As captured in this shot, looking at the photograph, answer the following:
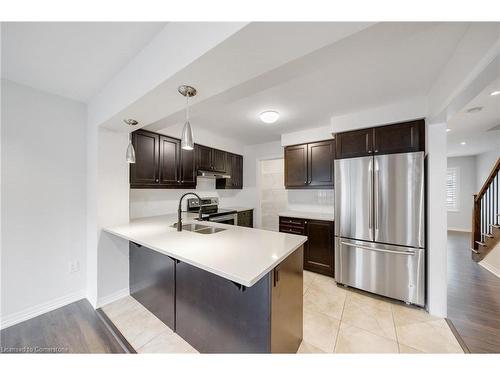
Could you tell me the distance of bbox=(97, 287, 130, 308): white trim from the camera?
6.80ft

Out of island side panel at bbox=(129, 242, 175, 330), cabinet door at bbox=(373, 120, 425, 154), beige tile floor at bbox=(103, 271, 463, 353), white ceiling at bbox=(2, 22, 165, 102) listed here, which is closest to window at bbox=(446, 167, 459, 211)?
cabinet door at bbox=(373, 120, 425, 154)

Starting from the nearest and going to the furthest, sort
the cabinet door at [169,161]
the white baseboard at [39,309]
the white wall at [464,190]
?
the white baseboard at [39,309]
the cabinet door at [169,161]
the white wall at [464,190]

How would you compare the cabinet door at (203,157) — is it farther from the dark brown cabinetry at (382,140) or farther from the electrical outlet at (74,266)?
the dark brown cabinetry at (382,140)

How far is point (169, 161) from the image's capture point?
2729 mm

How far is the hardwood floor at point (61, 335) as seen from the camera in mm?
1517

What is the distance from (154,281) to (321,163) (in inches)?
113

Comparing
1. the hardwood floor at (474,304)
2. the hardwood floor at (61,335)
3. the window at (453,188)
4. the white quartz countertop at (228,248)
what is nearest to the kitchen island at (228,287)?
the white quartz countertop at (228,248)

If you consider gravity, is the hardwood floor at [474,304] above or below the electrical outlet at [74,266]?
below

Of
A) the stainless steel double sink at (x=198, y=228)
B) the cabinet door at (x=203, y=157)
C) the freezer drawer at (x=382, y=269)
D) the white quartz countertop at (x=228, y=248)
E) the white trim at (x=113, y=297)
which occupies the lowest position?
the white trim at (x=113, y=297)

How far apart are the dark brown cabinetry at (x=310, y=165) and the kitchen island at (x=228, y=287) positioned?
1.76 meters

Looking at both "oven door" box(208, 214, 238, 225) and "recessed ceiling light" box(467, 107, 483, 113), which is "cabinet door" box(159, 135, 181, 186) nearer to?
"oven door" box(208, 214, 238, 225)

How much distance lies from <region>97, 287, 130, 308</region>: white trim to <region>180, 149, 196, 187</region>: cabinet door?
5.15 feet

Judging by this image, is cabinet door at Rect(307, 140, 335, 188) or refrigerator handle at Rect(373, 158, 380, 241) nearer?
refrigerator handle at Rect(373, 158, 380, 241)

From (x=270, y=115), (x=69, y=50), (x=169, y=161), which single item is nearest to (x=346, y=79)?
(x=270, y=115)
